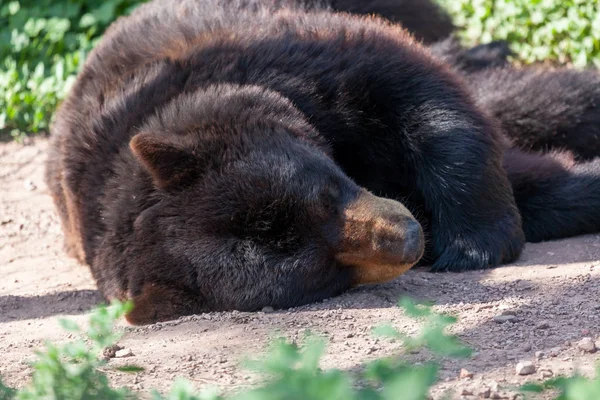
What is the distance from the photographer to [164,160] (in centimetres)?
405

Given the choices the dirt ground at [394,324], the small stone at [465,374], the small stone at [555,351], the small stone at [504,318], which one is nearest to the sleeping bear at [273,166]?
the dirt ground at [394,324]

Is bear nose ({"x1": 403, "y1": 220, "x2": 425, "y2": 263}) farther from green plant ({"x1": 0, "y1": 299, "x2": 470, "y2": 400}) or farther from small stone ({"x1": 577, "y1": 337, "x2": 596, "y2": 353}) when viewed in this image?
green plant ({"x1": 0, "y1": 299, "x2": 470, "y2": 400})

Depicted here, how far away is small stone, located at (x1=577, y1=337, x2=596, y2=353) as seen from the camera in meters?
3.07

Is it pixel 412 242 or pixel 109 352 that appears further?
pixel 412 242

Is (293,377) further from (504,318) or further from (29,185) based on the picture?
(29,185)

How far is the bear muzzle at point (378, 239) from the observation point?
3.92m

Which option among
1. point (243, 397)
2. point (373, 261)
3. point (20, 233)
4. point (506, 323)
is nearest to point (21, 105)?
point (20, 233)

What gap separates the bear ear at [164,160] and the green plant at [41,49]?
4.33 metres

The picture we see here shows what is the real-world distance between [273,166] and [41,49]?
560cm

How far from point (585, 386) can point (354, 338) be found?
171 cm

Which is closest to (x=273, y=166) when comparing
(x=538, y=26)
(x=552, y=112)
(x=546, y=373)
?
(x=546, y=373)

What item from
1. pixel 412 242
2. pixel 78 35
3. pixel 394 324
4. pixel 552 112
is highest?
pixel 78 35

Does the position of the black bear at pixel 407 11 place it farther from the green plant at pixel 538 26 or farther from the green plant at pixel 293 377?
the green plant at pixel 293 377

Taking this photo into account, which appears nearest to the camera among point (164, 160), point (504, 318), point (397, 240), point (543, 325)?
point (543, 325)
